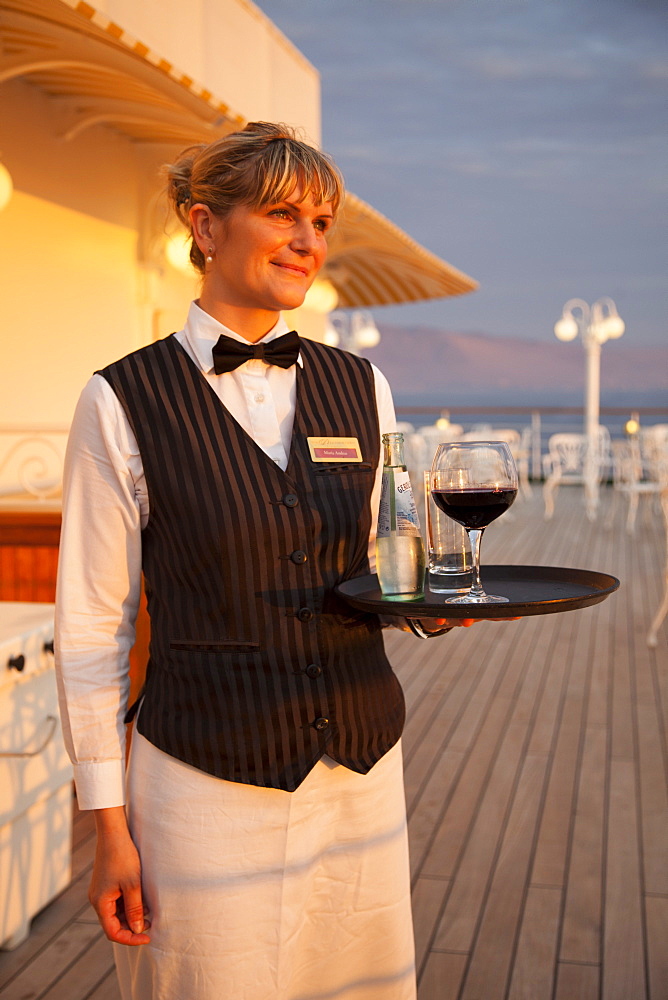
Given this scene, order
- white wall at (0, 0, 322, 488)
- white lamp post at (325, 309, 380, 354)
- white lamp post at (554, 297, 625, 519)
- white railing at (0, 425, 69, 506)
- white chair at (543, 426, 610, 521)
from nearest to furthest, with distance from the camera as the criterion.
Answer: white railing at (0, 425, 69, 506) → white wall at (0, 0, 322, 488) → white chair at (543, 426, 610, 521) → white lamp post at (325, 309, 380, 354) → white lamp post at (554, 297, 625, 519)

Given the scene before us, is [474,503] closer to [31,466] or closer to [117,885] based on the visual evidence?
[117,885]

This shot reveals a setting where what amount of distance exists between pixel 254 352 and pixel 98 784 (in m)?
0.57

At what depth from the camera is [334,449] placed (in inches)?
47.6

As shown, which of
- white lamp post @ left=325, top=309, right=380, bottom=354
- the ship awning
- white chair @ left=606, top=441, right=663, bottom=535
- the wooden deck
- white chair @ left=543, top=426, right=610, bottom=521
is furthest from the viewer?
white lamp post @ left=325, top=309, right=380, bottom=354

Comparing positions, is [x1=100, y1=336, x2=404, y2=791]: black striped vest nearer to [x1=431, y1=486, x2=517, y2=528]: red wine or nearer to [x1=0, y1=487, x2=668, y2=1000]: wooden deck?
[x1=431, y1=486, x2=517, y2=528]: red wine

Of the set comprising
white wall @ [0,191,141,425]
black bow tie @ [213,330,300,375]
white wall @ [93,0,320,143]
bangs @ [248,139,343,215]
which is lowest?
black bow tie @ [213,330,300,375]

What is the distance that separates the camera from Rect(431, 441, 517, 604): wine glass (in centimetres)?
118

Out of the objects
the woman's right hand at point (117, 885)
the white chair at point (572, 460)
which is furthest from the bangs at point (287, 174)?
the white chair at point (572, 460)

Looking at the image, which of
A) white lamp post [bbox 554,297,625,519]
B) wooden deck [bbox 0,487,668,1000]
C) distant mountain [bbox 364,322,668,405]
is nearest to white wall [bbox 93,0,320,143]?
wooden deck [bbox 0,487,668,1000]

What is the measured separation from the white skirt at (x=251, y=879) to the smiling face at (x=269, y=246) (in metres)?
0.59

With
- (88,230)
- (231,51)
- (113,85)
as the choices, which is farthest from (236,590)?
(231,51)

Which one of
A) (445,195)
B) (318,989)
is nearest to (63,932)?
(318,989)

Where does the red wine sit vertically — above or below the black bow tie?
below

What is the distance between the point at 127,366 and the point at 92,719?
1.43 ft
